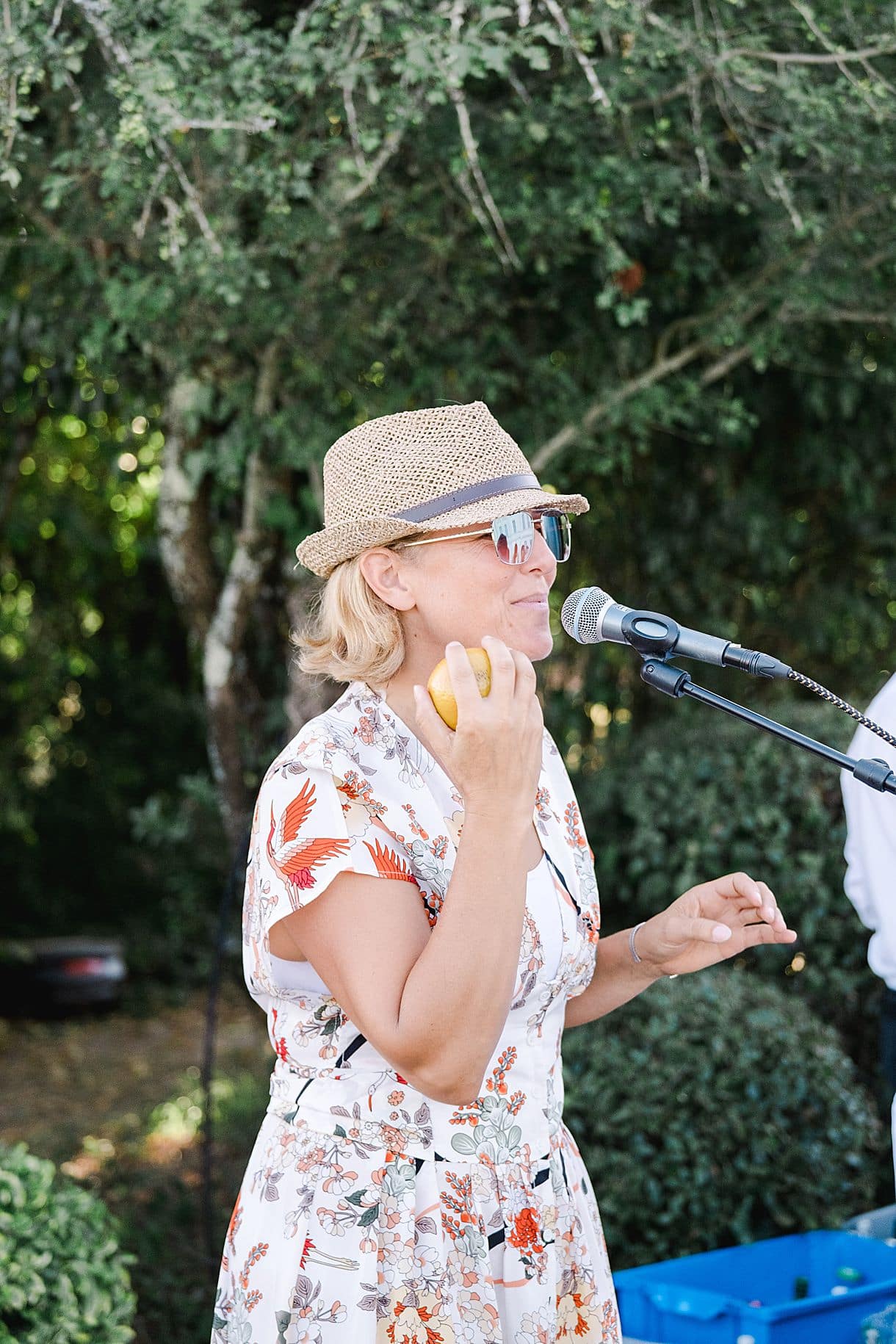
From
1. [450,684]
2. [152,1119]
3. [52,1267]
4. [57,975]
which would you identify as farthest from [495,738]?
[57,975]

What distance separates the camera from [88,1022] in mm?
8656

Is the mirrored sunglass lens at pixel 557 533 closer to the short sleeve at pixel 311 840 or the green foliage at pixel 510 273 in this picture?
the short sleeve at pixel 311 840

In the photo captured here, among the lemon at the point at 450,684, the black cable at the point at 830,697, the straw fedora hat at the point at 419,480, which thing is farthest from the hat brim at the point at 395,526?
the black cable at the point at 830,697

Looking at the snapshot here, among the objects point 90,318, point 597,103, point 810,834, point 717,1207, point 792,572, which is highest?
point 597,103

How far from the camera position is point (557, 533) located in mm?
2025

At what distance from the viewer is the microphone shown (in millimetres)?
1762

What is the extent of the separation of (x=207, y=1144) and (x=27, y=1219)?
135cm

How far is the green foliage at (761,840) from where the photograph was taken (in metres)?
4.66

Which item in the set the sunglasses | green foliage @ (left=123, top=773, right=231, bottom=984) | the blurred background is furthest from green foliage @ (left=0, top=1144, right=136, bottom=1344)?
green foliage @ (left=123, top=773, right=231, bottom=984)

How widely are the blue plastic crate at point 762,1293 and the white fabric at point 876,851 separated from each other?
0.74 meters

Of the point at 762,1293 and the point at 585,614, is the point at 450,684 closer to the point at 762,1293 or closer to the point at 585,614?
the point at 585,614

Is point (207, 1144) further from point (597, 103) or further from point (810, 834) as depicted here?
point (597, 103)

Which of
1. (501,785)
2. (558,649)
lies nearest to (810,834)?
(558,649)

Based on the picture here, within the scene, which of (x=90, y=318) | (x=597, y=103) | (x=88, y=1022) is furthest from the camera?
(x=88, y=1022)
